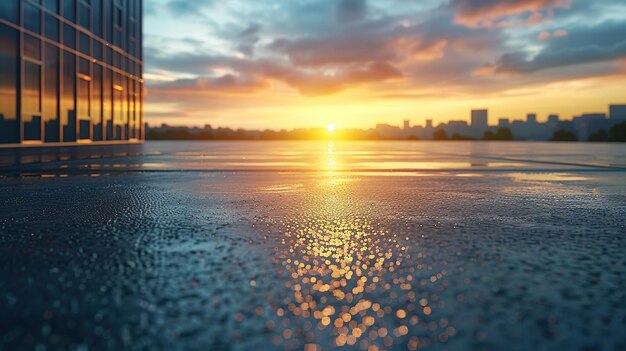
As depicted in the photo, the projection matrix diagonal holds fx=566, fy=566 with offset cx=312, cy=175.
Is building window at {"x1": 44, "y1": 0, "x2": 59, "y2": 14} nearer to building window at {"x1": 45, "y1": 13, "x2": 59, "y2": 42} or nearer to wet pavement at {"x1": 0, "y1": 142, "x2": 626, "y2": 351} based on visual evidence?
building window at {"x1": 45, "y1": 13, "x2": 59, "y2": 42}

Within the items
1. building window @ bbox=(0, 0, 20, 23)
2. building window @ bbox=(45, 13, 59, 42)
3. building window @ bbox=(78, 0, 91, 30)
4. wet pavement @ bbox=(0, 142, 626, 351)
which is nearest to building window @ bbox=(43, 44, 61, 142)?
building window @ bbox=(45, 13, 59, 42)

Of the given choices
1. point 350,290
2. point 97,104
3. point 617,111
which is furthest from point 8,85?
point 617,111

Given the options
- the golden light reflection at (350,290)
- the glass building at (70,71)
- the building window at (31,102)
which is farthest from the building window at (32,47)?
the golden light reflection at (350,290)

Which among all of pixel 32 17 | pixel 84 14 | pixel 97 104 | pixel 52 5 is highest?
pixel 84 14

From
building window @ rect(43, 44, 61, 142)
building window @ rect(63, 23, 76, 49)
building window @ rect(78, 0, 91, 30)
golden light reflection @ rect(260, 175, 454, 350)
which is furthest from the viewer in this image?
building window @ rect(78, 0, 91, 30)

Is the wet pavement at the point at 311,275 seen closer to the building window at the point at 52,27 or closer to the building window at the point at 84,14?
the building window at the point at 52,27

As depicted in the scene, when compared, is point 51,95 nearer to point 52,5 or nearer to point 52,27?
point 52,27
